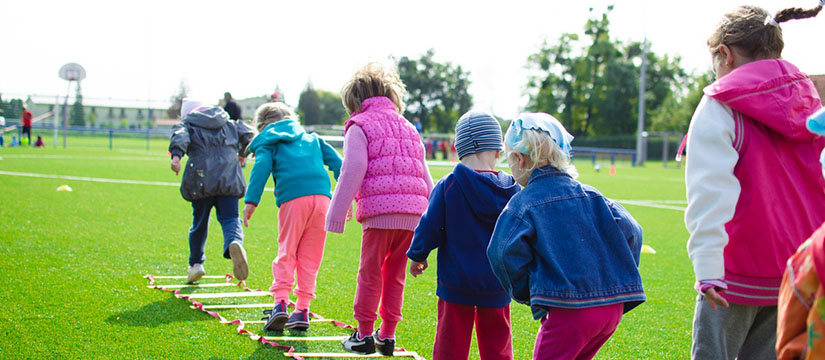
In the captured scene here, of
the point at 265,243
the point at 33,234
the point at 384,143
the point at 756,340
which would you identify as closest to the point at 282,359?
the point at 384,143

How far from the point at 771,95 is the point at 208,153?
4.69 meters

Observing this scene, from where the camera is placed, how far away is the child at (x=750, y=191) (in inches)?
93.4

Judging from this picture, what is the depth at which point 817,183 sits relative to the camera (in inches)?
96.2

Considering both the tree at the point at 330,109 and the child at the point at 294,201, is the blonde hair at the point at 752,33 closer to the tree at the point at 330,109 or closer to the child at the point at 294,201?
the child at the point at 294,201

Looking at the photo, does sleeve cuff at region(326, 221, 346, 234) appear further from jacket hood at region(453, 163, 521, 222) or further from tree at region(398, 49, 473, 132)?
tree at region(398, 49, 473, 132)

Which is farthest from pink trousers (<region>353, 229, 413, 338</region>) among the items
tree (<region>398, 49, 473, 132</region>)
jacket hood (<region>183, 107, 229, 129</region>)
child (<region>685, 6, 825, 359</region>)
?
tree (<region>398, 49, 473, 132</region>)

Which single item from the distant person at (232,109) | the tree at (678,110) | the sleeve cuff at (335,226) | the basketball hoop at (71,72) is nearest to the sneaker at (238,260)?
the sleeve cuff at (335,226)

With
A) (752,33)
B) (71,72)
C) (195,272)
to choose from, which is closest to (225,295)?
(195,272)

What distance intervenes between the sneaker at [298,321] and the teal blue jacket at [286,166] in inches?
30.3

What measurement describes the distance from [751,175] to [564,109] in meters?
64.9

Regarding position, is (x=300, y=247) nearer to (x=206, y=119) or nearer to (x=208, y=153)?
(x=208, y=153)

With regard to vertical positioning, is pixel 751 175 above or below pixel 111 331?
above

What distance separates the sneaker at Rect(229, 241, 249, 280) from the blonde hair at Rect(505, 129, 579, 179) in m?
3.12

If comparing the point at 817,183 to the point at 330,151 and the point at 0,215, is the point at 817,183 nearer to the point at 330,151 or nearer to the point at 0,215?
the point at 330,151
